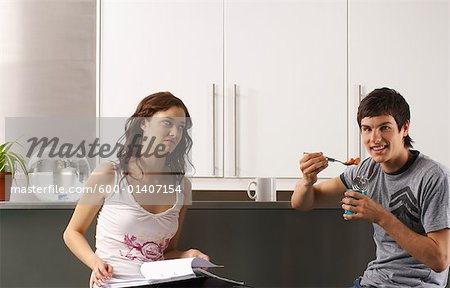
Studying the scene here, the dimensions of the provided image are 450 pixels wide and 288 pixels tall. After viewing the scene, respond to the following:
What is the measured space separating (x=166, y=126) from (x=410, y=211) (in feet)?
2.59

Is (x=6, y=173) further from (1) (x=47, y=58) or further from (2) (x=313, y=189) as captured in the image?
(1) (x=47, y=58)

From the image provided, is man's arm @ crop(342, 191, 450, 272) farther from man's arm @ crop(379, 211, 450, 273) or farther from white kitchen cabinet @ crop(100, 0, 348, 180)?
white kitchen cabinet @ crop(100, 0, 348, 180)

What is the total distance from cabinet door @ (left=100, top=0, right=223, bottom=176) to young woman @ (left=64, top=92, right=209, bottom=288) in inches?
55.0

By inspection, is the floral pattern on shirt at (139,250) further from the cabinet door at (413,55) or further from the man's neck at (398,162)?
the cabinet door at (413,55)

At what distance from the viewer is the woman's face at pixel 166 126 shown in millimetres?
2111

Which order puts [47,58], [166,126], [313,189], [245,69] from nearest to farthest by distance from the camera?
[166,126] < [313,189] < [245,69] < [47,58]

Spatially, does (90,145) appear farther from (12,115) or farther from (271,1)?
(271,1)

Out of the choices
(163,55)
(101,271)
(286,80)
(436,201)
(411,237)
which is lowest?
(101,271)

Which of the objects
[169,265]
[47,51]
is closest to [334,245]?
[169,265]

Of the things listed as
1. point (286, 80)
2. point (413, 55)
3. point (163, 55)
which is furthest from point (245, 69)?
point (413, 55)

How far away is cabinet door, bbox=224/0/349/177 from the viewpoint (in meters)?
3.59

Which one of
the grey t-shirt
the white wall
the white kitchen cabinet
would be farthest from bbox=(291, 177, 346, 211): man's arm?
the white wall

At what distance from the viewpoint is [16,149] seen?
406cm

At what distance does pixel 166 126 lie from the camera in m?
2.11
